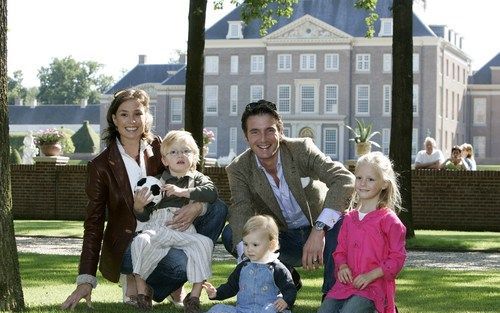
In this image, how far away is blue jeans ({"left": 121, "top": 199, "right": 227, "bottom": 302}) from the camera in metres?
6.61

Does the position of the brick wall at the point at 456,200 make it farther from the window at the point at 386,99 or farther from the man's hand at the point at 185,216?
the window at the point at 386,99

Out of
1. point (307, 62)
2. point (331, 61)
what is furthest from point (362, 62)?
point (307, 62)

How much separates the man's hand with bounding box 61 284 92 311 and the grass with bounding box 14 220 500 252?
903 centimetres

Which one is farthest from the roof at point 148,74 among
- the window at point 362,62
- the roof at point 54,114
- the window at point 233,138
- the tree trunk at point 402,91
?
the tree trunk at point 402,91

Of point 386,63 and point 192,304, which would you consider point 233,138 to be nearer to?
point 386,63

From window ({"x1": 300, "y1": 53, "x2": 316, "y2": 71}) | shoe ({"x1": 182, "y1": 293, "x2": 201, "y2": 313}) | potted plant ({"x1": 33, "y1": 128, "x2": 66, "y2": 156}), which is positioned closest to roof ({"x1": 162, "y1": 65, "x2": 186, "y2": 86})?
window ({"x1": 300, "y1": 53, "x2": 316, "y2": 71})

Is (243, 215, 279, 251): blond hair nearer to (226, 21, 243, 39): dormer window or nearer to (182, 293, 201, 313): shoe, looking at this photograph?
(182, 293, 201, 313): shoe

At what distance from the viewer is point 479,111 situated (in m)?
72.4

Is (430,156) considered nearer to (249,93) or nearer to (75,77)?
(249,93)

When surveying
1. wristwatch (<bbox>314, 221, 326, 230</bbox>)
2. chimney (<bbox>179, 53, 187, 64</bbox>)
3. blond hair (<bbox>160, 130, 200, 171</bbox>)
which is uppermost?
chimney (<bbox>179, 53, 187, 64</bbox>)

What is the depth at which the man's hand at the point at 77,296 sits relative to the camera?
21.1 feet

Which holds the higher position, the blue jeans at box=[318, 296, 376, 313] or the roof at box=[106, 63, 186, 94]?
the roof at box=[106, 63, 186, 94]

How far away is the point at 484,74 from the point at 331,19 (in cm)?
1346

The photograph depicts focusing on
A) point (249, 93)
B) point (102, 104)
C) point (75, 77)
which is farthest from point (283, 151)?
point (75, 77)
